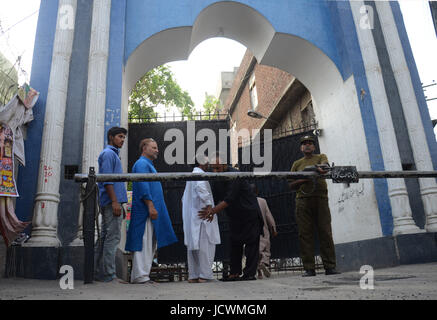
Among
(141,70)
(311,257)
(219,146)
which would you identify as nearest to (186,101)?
(219,146)

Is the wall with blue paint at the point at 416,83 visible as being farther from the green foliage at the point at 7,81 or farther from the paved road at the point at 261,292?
the green foliage at the point at 7,81

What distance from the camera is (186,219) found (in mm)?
4719

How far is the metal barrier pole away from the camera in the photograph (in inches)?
119

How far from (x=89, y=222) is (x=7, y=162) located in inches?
98.0

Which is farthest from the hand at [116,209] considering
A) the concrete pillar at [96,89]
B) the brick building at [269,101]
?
the brick building at [269,101]

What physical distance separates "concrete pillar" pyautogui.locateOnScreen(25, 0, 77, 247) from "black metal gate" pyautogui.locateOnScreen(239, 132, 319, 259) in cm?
466

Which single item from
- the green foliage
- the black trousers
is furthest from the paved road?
the green foliage

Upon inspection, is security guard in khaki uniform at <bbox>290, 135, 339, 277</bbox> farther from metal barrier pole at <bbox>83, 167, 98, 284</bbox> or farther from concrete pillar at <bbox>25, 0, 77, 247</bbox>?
concrete pillar at <bbox>25, 0, 77, 247</bbox>

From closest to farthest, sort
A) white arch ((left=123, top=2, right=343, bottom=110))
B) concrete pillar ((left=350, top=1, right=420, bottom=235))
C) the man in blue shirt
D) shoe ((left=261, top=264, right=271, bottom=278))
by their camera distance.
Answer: the man in blue shirt, concrete pillar ((left=350, top=1, right=420, bottom=235)), shoe ((left=261, top=264, right=271, bottom=278)), white arch ((left=123, top=2, right=343, bottom=110))

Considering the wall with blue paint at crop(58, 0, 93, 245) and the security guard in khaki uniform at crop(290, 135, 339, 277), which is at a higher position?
the wall with blue paint at crop(58, 0, 93, 245)

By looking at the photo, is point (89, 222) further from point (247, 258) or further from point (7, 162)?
point (7, 162)

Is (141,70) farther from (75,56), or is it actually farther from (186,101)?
(186,101)

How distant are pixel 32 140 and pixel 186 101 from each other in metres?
16.8

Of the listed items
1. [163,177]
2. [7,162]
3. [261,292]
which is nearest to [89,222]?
[163,177]
